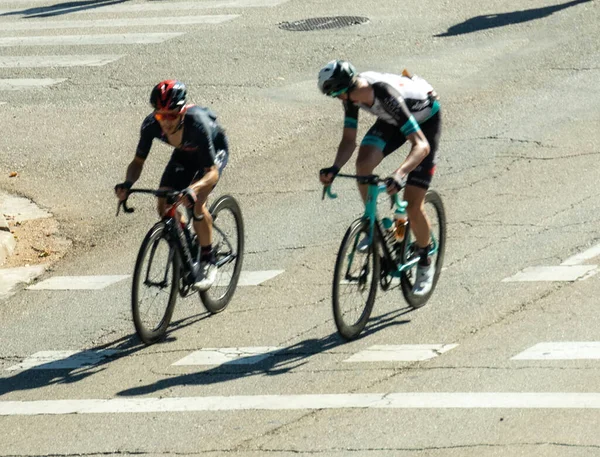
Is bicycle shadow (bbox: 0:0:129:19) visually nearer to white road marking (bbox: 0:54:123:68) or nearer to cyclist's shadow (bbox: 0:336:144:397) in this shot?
white road marking (bbox: 0:54:123:68)

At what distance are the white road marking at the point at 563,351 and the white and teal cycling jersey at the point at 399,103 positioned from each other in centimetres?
177

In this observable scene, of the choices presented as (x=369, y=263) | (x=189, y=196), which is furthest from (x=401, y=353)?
(x=189, y=196)

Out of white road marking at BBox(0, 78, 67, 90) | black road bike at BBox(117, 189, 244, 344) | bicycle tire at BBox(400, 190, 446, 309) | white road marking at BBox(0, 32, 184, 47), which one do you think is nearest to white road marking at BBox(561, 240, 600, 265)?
bicycle tire at BBox(400, 190, 446, 309)

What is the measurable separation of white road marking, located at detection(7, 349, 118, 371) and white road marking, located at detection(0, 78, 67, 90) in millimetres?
9173

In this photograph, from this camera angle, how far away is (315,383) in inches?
311

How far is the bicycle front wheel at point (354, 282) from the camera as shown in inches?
329

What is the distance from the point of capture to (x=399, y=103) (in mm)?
8305

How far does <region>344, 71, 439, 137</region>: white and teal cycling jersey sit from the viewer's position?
8.32 metres

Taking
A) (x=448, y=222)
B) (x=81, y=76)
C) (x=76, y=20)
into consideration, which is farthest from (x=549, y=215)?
(x=76, y=20)

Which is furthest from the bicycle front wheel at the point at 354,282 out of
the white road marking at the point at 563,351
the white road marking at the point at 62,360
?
the white road marking at the point at 62,360

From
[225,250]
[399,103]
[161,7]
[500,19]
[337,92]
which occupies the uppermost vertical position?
[337,92]

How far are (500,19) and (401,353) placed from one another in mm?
11746

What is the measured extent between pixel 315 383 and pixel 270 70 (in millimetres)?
9955

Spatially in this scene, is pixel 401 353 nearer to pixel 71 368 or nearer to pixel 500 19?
pixel 71 368
